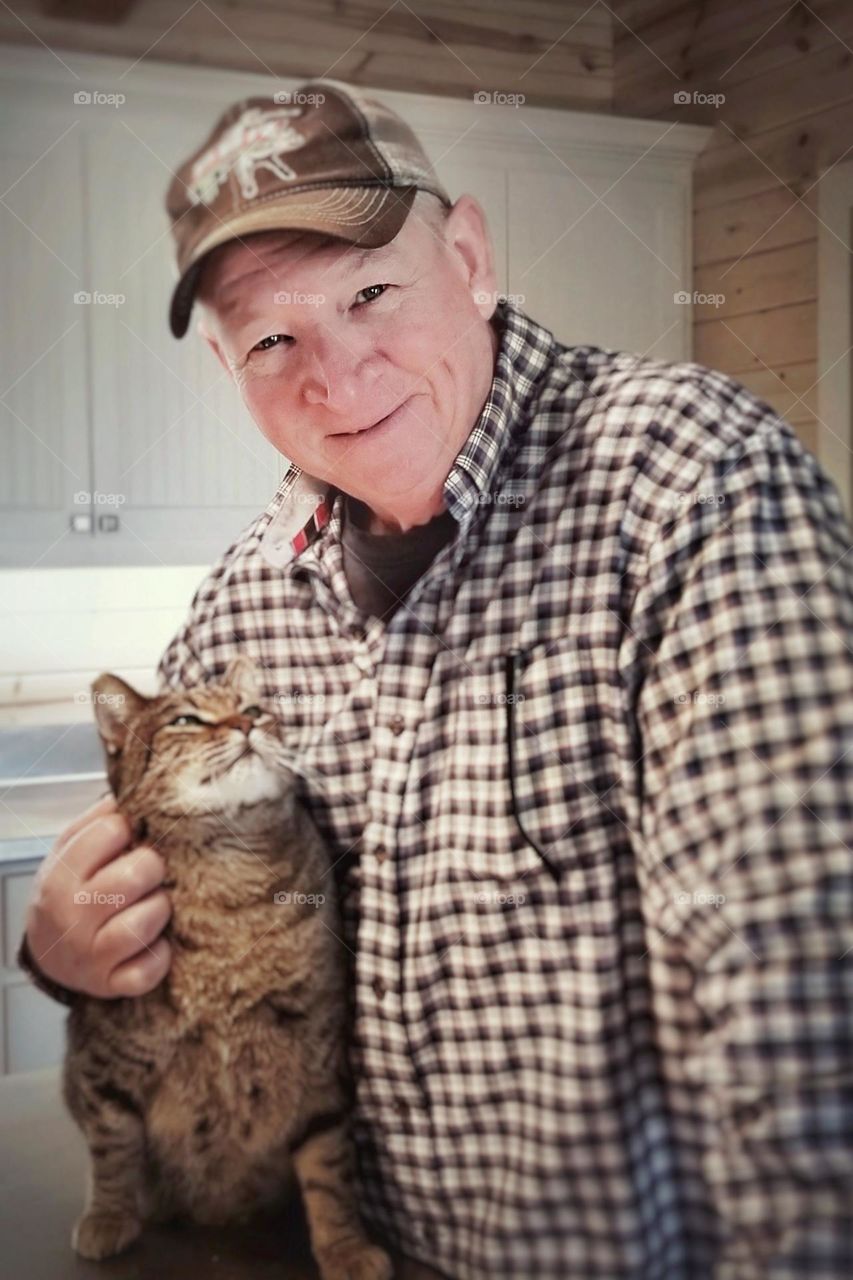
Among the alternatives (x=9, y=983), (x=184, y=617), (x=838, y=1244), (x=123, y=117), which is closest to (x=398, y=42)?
(x=123, y=117)

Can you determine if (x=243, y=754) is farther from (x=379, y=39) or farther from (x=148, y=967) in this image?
(x=379, y=39)

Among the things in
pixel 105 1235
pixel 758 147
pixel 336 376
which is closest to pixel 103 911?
pixel 105 1235

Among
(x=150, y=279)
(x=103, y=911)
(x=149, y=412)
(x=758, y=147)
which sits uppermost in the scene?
(x=758, y=147)

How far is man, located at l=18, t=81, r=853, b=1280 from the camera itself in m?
0.97

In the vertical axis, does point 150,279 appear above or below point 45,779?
above

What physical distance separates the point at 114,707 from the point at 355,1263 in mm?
493

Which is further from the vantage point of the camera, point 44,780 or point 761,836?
point 44,780

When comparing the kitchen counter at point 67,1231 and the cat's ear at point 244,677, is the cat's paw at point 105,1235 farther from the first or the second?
the cat's ear at point 244,677

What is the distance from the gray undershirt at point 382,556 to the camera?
1.11m

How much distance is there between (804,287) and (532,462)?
0.27 m

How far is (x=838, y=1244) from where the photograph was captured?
957 mm

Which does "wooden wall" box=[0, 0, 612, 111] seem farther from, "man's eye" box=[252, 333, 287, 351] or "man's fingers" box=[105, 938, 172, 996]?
"man's fingers" box=[105, 938, 172, 996]

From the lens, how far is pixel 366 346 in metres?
1.08

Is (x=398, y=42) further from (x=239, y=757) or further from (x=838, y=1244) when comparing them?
(x=838, y=1244)
